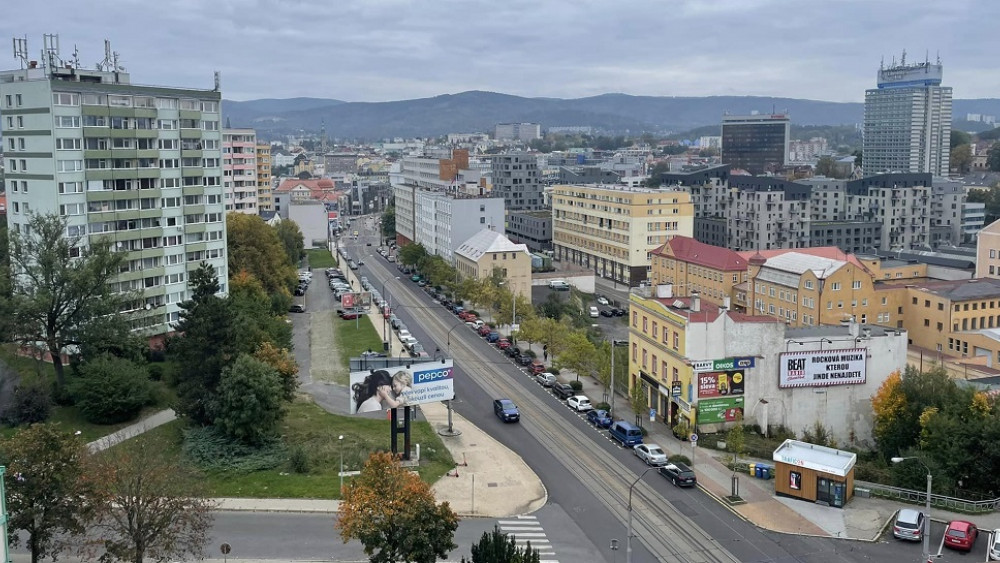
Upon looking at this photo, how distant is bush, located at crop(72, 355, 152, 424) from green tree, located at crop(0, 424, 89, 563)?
18.3 m

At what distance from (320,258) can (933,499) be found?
11464 centimetres

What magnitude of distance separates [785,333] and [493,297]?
127 feet

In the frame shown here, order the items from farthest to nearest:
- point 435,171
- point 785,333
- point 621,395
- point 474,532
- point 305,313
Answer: point 435,171
point 305,313
point 621,395
point 785,333
point 474,532

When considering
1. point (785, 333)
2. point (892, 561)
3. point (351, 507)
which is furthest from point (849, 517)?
point (351, 507)

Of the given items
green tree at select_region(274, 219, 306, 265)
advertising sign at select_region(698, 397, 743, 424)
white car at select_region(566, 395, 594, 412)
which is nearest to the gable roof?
green tree at select_region(274, 219, 306, 265)

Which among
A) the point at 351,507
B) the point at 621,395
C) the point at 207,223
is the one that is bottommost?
the point at 621,395

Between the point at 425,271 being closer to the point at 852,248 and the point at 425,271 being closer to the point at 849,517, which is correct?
the point at 852,248

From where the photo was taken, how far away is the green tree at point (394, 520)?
30.9 m

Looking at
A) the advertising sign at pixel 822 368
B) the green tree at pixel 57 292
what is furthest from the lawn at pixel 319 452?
the advertising sign at pixel 822 368

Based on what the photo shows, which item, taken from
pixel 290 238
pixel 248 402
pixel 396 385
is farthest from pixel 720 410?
pixel 290 238

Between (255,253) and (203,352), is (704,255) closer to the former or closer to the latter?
(255,253)

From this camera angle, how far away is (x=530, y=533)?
126 feet

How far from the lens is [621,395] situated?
61656 millimetres

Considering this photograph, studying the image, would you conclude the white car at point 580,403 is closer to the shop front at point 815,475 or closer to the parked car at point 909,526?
the shop front at point 815,475
